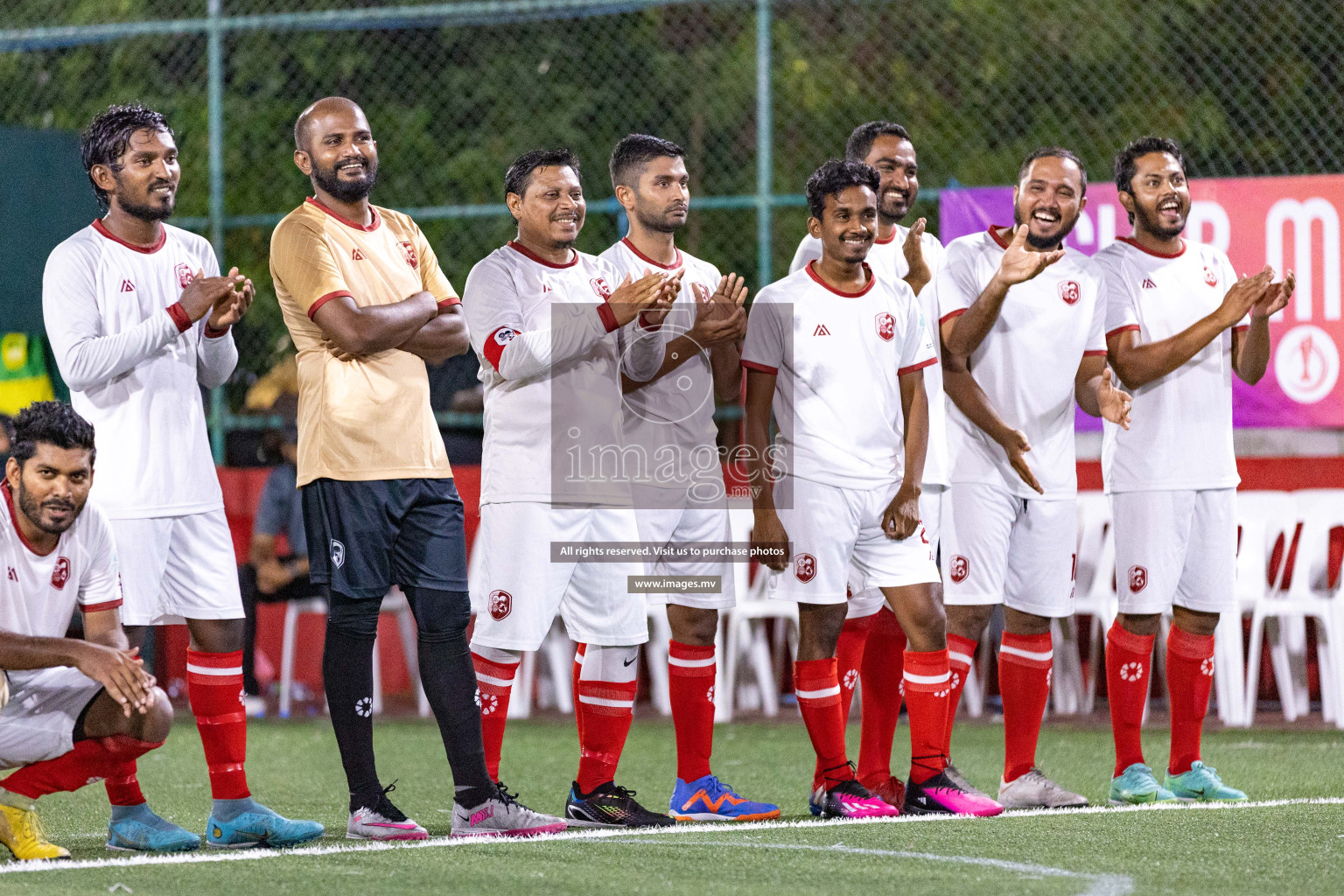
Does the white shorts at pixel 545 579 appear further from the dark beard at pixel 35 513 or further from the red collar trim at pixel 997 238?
the red collar trim at pixel 997 238

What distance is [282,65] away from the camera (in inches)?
537

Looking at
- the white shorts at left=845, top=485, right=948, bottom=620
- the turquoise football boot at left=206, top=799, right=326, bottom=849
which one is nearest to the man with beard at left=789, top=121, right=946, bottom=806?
the white shorts at left=845, top=485, right=948, bottom=620

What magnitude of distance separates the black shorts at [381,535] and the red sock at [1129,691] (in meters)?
2.45

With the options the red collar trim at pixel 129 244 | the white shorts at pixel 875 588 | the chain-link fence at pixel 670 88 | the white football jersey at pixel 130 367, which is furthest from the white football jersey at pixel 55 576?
the chain-link fence at pixel 670 88

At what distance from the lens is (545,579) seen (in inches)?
229

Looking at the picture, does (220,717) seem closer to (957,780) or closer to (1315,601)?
(957,780)

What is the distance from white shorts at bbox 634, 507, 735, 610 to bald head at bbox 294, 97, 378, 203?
4.56 ft

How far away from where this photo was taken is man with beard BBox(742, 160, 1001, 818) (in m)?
5.99

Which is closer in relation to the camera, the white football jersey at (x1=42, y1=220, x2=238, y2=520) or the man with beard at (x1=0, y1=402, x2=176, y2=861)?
the man with beard at (x1=0, y1=402, x2=176, y2=861)

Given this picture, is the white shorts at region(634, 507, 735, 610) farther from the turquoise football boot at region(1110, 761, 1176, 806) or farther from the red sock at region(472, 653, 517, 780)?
the turquoise football boot at region(1110, 761, 1176, 806)

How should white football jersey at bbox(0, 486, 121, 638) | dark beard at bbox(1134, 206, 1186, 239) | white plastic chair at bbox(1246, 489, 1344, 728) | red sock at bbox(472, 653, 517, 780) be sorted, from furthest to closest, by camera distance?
white plastic chair at bbox(1246, 489, 1344, 728) < dark beard at bbox(1134, 206, 1186, 239) < red sock at bbox(472, 653, 517, 780) < white football jersey at bbox(0, 486, 121, 638)

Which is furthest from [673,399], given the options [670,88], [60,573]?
[670,88]

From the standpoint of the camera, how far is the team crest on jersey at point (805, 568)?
19.6ft

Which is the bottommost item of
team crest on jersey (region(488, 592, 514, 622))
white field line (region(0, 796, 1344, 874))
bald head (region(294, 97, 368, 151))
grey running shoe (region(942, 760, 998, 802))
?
white field line (region(0, 796, 1344, 874))
